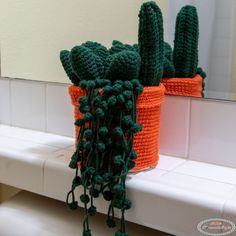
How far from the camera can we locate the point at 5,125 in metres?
1.02

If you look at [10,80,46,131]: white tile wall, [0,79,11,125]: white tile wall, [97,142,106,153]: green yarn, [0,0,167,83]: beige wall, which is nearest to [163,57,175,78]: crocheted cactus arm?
[0,0,167,83]: beige wall

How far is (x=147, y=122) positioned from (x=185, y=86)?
0.14 meters

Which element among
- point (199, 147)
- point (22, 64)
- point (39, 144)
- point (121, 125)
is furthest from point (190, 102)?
point (22, 64)

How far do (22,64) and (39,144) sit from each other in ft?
0.77

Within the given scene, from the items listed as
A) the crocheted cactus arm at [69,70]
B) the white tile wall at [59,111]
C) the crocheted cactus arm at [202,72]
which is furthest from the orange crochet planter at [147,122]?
the white tile wall at [59,111]

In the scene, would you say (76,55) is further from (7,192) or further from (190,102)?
(7,192)

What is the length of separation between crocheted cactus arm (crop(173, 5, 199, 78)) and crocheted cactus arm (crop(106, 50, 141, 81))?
0.16 m

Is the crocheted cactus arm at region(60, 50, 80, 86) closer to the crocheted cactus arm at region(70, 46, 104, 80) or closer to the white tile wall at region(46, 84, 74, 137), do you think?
the crocheted cactus arm at region(70, 46, 104, 80)

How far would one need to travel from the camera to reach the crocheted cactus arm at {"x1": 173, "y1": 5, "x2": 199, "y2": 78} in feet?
2.39

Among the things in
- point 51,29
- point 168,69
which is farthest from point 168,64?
point 51,29

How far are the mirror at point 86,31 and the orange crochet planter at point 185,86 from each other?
0.6 inches

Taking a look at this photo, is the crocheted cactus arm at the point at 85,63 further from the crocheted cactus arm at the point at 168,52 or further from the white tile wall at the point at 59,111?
the white tile wall at the point at 59,111

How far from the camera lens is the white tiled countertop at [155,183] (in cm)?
58

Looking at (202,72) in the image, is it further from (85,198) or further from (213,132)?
(85,198)
